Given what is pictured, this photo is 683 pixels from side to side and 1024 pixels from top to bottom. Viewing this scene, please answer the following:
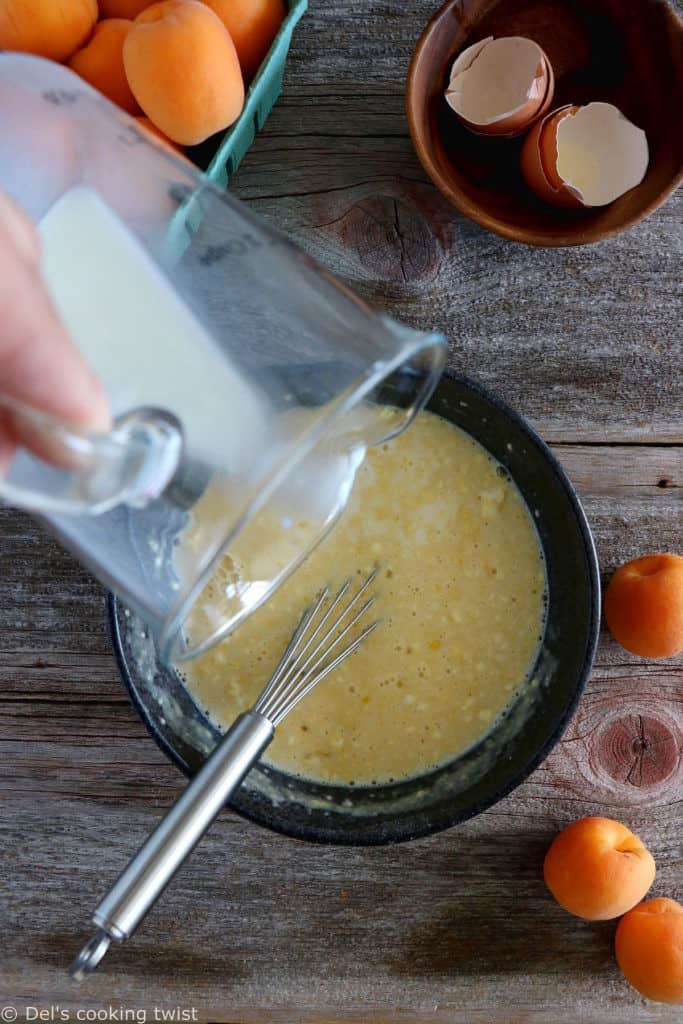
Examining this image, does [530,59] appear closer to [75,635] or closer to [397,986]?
[75,635]

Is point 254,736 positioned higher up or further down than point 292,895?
higher up

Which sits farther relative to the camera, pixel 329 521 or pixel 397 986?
pixel 397 986

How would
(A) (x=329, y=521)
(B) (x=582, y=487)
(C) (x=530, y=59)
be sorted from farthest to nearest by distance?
(B) (x=582, y=487) < (C) (x=530, y=59) < (A) (x=329, y=521)

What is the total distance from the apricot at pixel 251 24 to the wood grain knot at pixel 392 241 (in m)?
0.18

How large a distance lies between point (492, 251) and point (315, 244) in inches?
7.6

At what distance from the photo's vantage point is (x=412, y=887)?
982 mm

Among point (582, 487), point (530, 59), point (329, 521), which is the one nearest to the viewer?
point (329, 521)

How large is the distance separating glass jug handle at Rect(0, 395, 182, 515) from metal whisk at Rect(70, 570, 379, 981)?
1.14ft

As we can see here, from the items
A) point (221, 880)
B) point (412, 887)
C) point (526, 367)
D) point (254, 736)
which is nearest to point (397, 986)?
point (412, 887)

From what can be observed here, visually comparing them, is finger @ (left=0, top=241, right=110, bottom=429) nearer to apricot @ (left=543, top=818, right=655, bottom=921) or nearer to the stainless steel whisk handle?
the stainless steel whisk handle

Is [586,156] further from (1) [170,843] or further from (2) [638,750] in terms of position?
(1) [170,843]

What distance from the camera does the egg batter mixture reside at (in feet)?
3.06

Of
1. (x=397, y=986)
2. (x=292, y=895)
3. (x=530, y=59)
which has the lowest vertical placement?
(x=397, y=986)

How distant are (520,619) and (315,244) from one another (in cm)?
46
